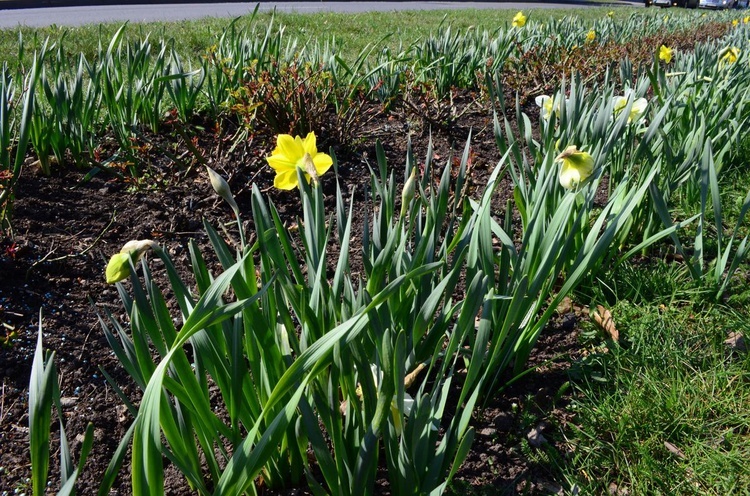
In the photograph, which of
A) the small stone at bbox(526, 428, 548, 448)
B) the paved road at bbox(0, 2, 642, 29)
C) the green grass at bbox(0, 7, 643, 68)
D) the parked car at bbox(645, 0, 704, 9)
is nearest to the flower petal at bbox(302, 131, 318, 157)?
the small stone at bbox(526, 428, 548, 448)

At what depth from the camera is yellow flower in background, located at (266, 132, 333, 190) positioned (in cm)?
147

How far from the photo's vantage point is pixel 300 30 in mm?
6285

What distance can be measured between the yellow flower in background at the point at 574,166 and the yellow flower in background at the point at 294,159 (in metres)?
0.59

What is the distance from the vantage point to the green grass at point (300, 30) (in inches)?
216

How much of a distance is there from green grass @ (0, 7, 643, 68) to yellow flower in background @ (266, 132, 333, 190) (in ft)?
7.45

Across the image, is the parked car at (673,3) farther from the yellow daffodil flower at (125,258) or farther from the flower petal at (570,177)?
the yellow daffodil flower at (125,258)

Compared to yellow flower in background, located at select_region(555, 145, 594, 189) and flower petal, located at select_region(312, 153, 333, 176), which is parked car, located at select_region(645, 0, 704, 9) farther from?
flower petal, located at select_region(312, 153, 333, 176)

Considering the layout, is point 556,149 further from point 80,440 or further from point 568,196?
point 80,440

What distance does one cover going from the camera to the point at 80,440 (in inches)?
56.2

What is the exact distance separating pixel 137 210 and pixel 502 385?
1.58m

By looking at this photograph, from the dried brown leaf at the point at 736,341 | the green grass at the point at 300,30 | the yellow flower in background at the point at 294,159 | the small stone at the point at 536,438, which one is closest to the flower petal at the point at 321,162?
the yellow flower in background at the point at 294,159

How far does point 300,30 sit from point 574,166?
17.6 ft

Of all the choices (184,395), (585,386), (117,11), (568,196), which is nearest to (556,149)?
(568,196)

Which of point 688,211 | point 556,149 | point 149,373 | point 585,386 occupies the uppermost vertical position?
point 556,149
